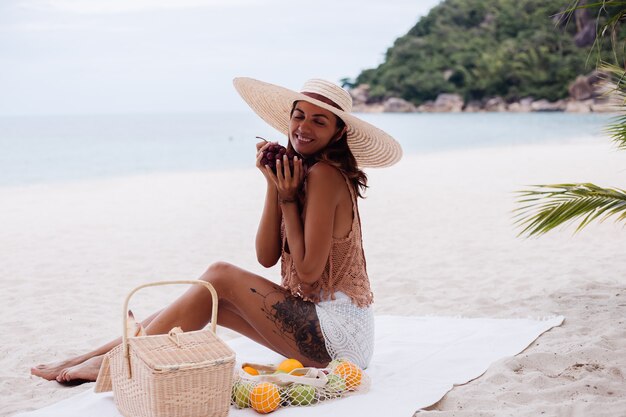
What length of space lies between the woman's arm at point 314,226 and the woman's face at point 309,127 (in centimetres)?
14

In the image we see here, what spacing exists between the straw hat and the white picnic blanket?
3.40 ft

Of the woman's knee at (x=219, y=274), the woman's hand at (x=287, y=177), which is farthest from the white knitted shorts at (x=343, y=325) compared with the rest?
the woman's hand at (x=287, y=177)

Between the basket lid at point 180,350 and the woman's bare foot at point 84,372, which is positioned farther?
the woman's bare foot at point 84,372

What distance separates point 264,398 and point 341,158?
1130 millimetres

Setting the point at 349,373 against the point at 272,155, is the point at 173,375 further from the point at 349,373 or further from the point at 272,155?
the point at 272,155

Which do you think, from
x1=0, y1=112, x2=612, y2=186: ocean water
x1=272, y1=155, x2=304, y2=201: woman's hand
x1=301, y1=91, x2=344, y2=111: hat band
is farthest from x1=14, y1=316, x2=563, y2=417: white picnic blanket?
x1=0, y1=112, x2=612, y2=186: ocean water

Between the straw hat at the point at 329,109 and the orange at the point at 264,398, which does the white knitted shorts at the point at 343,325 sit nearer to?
the orange at the point at 264,398

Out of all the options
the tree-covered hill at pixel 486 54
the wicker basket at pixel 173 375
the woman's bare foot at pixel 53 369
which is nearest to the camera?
the wicker basket at pixel 173 375

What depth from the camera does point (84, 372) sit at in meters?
3.48

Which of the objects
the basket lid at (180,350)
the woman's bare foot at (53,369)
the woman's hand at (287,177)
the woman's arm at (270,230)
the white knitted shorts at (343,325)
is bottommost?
the woman's bare foot at (53,369)

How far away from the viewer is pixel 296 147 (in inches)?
130

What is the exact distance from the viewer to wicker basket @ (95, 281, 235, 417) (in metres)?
2.59

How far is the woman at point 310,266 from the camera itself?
3.18 metres

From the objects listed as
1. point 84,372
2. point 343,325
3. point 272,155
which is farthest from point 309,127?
point 84,372
